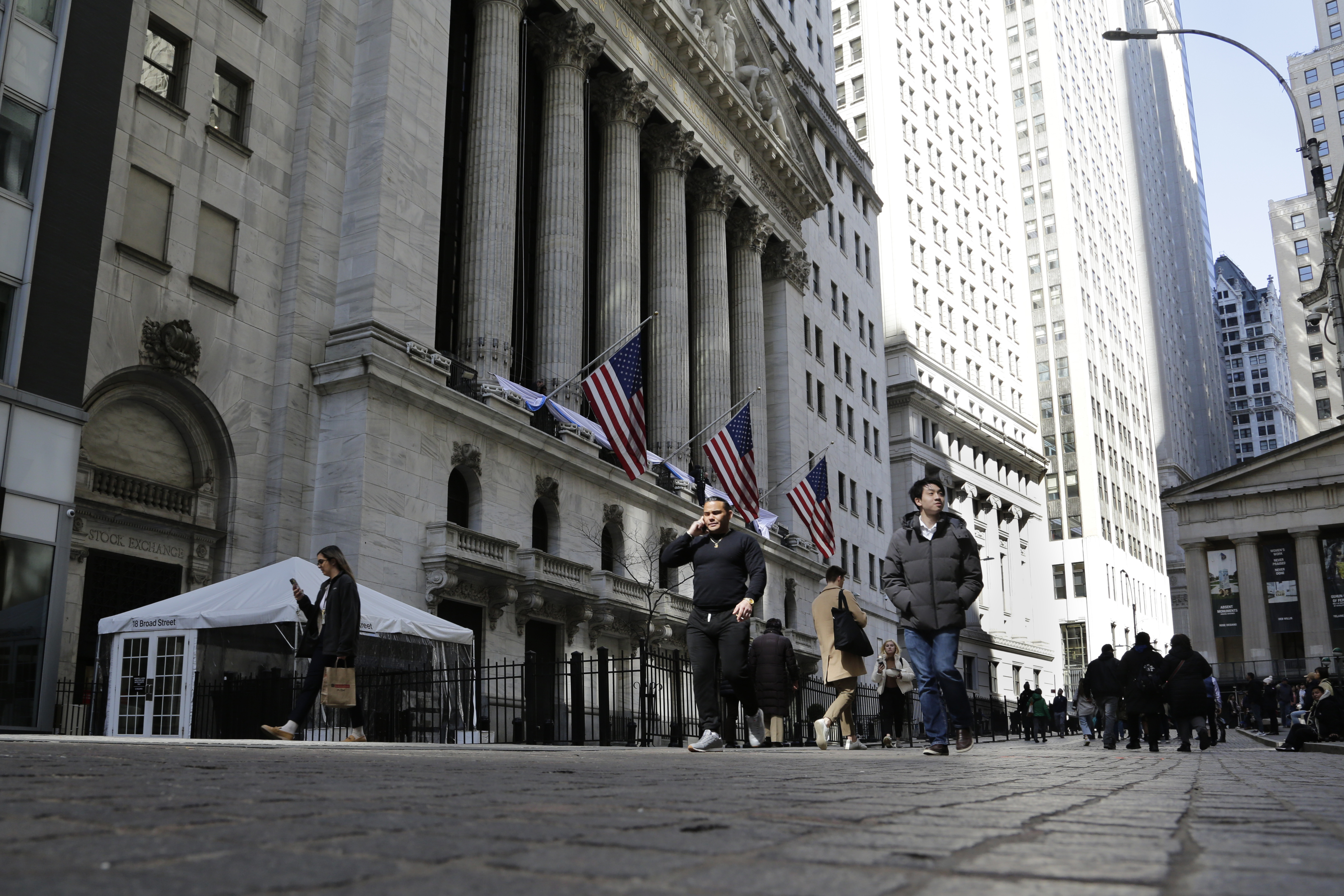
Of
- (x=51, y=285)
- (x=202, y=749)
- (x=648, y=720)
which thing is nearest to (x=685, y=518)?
(x=648, y=720)

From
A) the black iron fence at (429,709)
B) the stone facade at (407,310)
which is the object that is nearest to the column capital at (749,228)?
the stone facade at (407,310)

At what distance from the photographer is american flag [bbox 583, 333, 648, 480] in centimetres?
2689

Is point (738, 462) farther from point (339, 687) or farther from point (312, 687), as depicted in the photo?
point (312, 687)

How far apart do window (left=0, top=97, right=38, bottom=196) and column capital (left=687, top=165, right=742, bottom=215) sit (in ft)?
97.0

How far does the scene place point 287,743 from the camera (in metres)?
12.4

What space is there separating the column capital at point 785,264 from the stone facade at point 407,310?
11.2 m

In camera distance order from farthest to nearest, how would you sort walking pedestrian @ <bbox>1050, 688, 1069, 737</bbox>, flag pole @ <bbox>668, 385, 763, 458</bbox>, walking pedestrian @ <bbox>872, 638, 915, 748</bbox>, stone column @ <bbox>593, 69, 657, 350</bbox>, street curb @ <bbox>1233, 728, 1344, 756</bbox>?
walking pedestrian @ <bbox>1050, 688, 1069, 737</bbox>, stone column @ <bbox>593, 69, 657, 350</bbox>, flag pole @ <bbox>668, 385, 763, 458</bbox>, walking pedestrian @ <bbox>872, 638, 915, 748</bbox>, street curb @ <bbox>1233, 728, 1344, 756</bbox>

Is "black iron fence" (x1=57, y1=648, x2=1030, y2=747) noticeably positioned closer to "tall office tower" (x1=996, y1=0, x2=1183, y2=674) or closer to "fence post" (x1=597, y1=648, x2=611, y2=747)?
"fence post" (x1=597, y1=648, x2=611, y2=747)

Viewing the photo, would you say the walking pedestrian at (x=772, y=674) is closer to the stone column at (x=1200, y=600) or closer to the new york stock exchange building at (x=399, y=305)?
the new york stock exchange building at (x=399, y=305)

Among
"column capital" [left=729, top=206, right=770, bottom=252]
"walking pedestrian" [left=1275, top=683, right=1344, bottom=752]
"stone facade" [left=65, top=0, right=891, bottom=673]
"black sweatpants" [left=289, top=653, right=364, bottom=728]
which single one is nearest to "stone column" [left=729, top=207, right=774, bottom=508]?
"column capital" [left=729, top=206, right=770, bottom=252]

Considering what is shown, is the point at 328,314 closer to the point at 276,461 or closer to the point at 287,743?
the point at 276,461

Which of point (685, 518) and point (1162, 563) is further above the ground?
point (1162, 563)

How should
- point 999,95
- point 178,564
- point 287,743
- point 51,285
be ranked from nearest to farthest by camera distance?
point 287,743 < point 51,285 < point 178,564 < point 999,95

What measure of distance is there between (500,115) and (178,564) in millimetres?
16063
